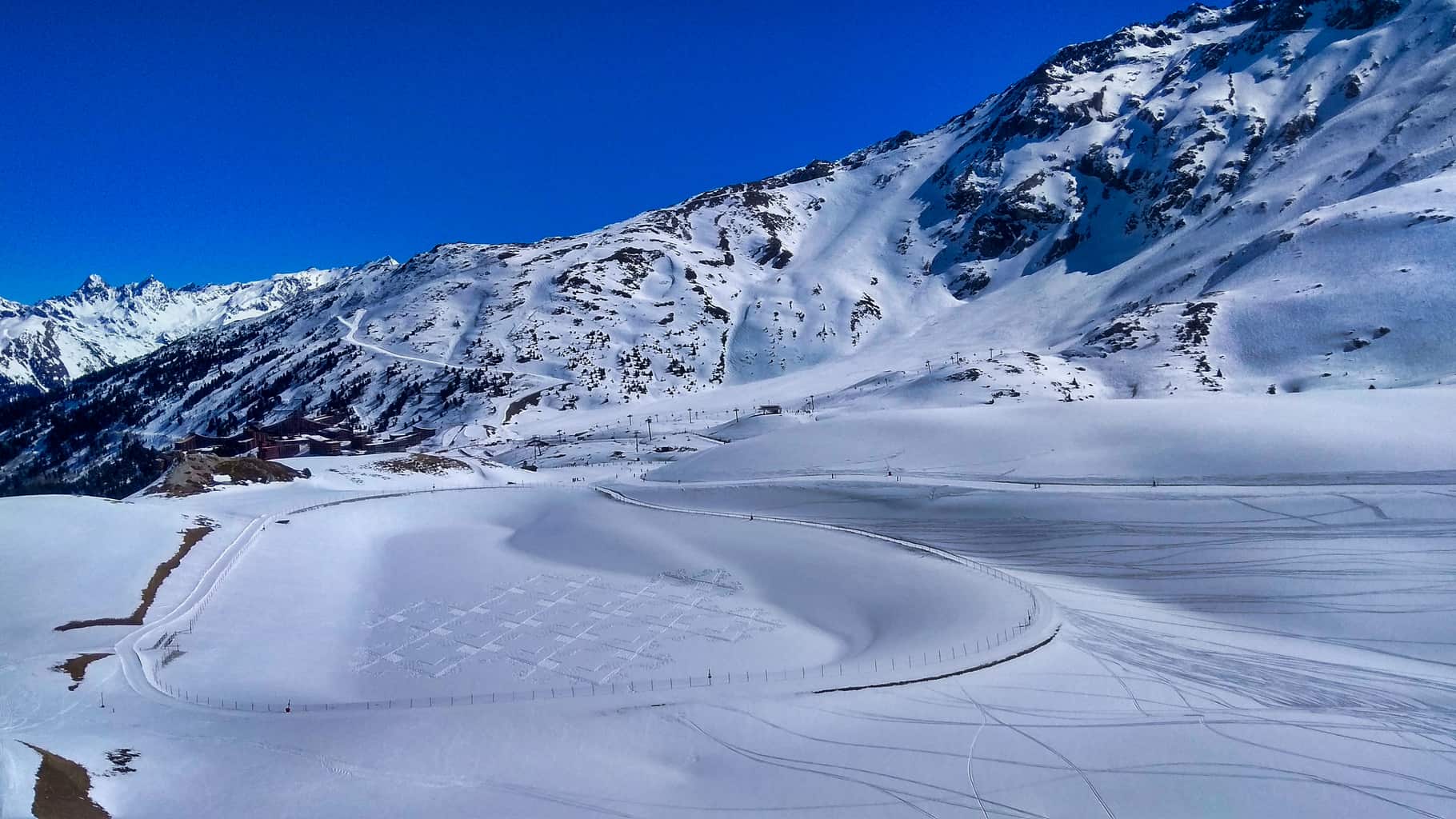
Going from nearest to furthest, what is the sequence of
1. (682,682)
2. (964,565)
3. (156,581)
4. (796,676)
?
(796,676)
(682,682)
(964,565)
(156,581)

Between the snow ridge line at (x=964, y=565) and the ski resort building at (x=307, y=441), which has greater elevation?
the ski resort building at (x=307, y=441)

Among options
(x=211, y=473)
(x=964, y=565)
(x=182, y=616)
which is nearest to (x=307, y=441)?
(x=211, y=473)

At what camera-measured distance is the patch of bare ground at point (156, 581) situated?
2972 centimetres

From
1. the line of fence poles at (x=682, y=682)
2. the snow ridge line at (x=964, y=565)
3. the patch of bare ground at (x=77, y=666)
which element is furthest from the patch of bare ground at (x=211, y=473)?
the line of fence poles at (x=682, y=682)

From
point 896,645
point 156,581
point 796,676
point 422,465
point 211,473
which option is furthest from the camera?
point 422,465

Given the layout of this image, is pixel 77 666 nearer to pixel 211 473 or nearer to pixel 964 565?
pixel 964 565

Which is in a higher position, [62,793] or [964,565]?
[964,565]

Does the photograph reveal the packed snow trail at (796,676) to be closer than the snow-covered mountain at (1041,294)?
Yes

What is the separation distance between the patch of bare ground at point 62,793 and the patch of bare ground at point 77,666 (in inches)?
278

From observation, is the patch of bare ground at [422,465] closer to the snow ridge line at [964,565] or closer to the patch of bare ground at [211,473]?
the patch of bare ground at [211,473]

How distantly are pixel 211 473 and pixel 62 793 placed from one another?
48926 millimetres

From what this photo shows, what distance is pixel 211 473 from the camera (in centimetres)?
5838

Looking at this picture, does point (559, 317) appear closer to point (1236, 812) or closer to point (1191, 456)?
point (1191, 456)

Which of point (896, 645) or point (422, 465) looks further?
point (422, 465)
